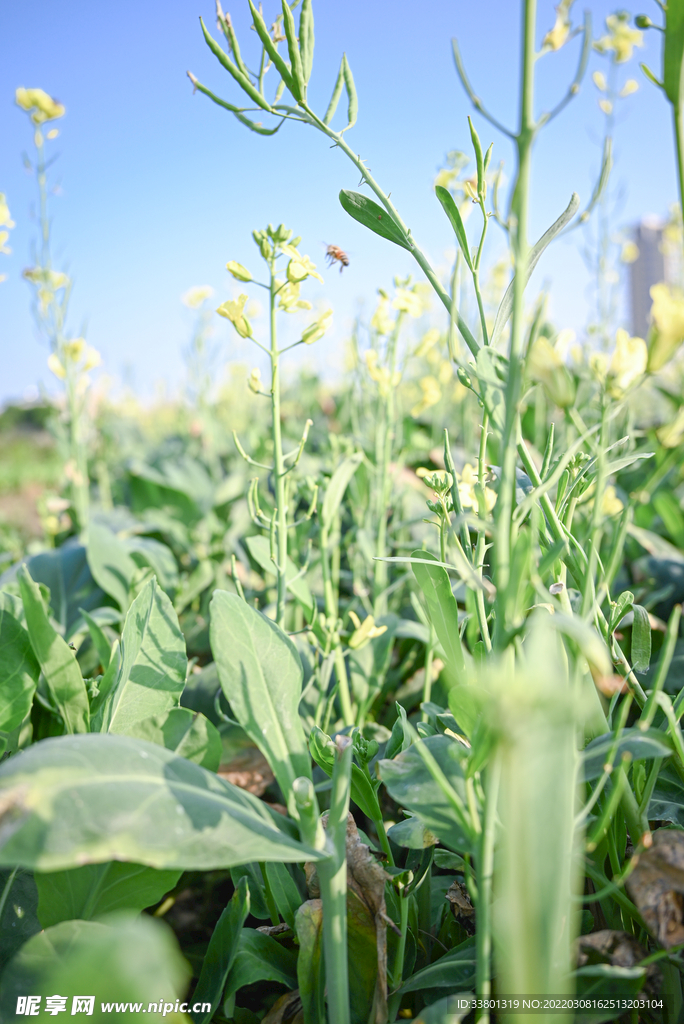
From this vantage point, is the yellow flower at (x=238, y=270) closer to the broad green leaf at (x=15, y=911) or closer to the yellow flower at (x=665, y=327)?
the yellow flower at (x=665, y=327)

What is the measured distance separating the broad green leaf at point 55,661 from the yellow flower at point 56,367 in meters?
1.77

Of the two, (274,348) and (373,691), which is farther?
(373,691)

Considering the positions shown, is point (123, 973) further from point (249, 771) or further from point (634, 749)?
point (249, 771)

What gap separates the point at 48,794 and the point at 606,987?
489mm

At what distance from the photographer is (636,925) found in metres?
0.64

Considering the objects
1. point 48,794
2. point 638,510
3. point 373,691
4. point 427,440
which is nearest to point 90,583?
point 373,691

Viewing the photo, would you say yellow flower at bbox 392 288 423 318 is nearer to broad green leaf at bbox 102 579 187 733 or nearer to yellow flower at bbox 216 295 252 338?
yellow flower at bbox 216 295 252 338

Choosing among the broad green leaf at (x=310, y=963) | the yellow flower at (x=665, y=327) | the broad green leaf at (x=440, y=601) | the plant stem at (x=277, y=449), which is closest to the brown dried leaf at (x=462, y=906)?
the broad green leaf at (x=310, y=963)

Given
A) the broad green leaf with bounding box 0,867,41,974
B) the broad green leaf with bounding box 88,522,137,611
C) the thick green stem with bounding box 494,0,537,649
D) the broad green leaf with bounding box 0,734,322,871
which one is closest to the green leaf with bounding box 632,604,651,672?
the thick green stem with bounding box 494,0,537,649

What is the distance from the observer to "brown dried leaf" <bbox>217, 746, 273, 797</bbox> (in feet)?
3.43

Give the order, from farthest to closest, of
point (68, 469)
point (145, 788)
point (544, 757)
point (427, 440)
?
point (427, 440), point (68, 469), point (145, 788), point (544, 757)

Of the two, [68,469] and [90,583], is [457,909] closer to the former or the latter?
[90,583]

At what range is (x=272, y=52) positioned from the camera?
0.62 meters

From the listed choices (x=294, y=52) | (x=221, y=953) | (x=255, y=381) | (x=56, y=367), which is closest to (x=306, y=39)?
(x=294, y=52)
